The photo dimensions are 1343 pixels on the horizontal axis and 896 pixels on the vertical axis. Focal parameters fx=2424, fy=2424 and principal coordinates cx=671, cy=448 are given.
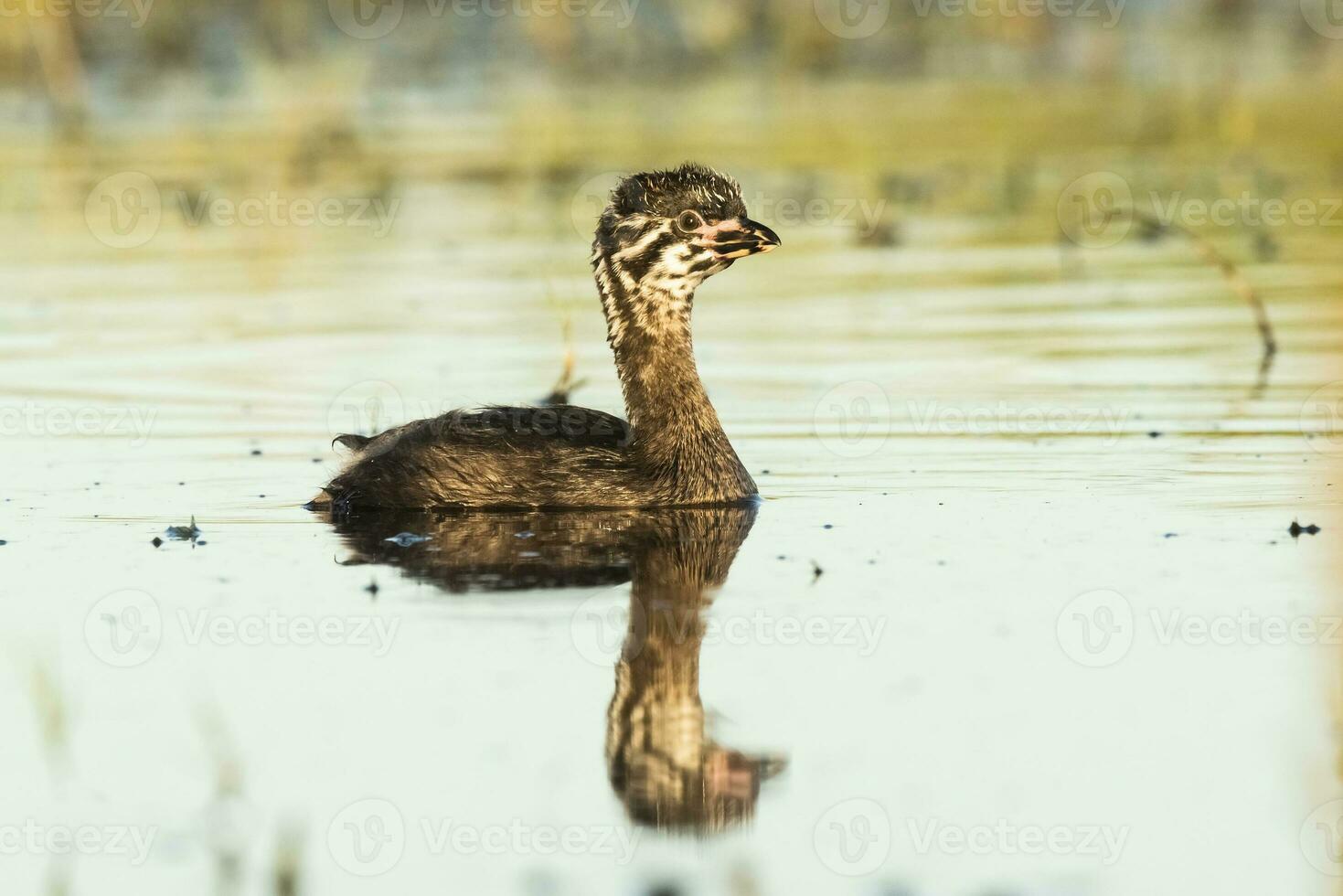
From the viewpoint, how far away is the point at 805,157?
92.2 ft

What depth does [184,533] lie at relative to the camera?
11.6 meters

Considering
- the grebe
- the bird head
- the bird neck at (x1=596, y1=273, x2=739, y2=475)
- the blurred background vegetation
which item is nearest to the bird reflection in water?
the grebe

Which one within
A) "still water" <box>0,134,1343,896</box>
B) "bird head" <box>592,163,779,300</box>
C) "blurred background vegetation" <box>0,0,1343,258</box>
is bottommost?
"still water" <box>0,134,1343,896</box>

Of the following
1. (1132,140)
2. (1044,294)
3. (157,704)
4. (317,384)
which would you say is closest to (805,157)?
(1132,140)

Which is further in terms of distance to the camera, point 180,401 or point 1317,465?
point 180,401

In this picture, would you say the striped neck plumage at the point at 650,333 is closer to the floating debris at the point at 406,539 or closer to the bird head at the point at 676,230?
the bird head at the point at 676,230

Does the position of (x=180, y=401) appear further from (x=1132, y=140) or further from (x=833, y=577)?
(x=1132, y=140)

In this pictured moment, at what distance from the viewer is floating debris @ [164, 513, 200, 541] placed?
37.8ft

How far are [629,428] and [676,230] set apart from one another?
3.43ft

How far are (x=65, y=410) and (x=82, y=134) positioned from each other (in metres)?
16.6

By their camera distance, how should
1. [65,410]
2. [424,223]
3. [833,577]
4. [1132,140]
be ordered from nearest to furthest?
[833,577], [65,410], [424,223], [1132,140]

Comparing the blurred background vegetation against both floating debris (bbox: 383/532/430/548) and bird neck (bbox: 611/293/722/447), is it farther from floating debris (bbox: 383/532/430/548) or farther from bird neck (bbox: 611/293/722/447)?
floating debris (bbox: 383/532/430/548)

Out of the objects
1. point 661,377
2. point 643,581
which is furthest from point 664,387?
point 643,581

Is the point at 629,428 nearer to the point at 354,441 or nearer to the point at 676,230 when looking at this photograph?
the point at 676,230
